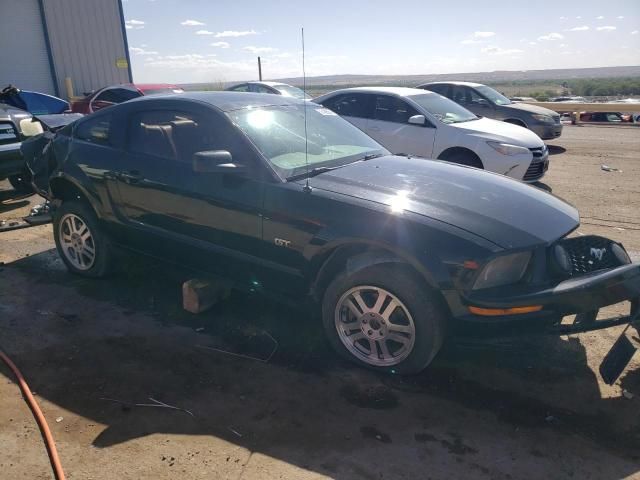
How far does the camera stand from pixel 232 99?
154 inches

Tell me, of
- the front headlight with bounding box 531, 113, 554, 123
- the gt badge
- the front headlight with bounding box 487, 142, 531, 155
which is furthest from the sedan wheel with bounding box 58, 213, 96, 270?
the front headlight with bounding box 531, 113, 554, 123

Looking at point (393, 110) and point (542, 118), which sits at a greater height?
point (393, 110)

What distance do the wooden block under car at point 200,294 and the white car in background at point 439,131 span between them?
446 centimetres

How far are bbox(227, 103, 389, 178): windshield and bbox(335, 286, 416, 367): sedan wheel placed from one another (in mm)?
969

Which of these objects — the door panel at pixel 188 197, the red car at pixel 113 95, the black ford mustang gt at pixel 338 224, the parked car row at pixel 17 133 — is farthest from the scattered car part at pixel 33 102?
the door panel at pixel 188 197

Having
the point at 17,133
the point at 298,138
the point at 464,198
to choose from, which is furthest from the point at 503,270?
the point at 17,133

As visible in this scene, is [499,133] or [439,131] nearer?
[439,131]

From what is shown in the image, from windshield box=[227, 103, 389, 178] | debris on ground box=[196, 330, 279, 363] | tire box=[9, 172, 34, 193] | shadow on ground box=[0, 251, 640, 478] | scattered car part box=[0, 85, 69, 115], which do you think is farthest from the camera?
scattered car part box=[0, 85, 69, 115]

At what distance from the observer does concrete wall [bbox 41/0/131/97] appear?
17.8 m

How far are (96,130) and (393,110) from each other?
473 centimetres

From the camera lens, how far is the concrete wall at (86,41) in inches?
701

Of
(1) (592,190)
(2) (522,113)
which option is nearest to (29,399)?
(1) (592,190)

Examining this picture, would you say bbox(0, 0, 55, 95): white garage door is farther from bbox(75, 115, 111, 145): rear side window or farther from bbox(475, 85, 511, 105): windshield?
bbox(75, 115, 111, 145): rear side window

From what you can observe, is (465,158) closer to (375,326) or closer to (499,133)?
(499,133)
